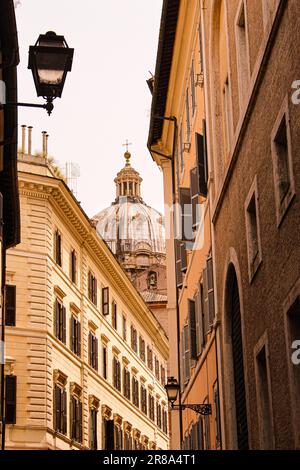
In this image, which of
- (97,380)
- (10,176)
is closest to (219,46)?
(10,176)

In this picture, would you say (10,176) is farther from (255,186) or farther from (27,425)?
(27,425)

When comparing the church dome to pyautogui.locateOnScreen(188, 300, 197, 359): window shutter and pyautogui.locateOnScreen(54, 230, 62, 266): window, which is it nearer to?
pyautogui.locateOnScreen(54, 230, 62, 266): window

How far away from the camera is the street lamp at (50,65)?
1153 centimetres

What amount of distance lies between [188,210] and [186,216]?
0.51 ft

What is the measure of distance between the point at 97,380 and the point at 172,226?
16293 millimetres

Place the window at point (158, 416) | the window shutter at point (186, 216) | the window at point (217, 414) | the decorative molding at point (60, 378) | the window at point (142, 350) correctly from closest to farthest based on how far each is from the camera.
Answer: the window at point (217, 414) → the window shutter at point (186, 216) → the decorative molding at point (60, 378) → the window at point (142, 350) → the window at point (158, 416)

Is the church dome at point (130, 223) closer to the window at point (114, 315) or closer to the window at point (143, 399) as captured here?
the window at point (143, 399)

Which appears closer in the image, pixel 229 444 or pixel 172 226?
pixel 229 444

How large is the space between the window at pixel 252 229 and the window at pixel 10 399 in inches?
935

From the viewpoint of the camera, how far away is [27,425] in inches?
1540

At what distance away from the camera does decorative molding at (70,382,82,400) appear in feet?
144

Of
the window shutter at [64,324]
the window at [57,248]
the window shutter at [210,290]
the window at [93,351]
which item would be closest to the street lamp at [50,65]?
the window shutter at [210,290]

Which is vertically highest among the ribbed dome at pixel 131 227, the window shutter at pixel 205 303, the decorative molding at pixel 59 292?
the ribbed dome at pixel 131 227

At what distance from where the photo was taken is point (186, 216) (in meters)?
26.8
